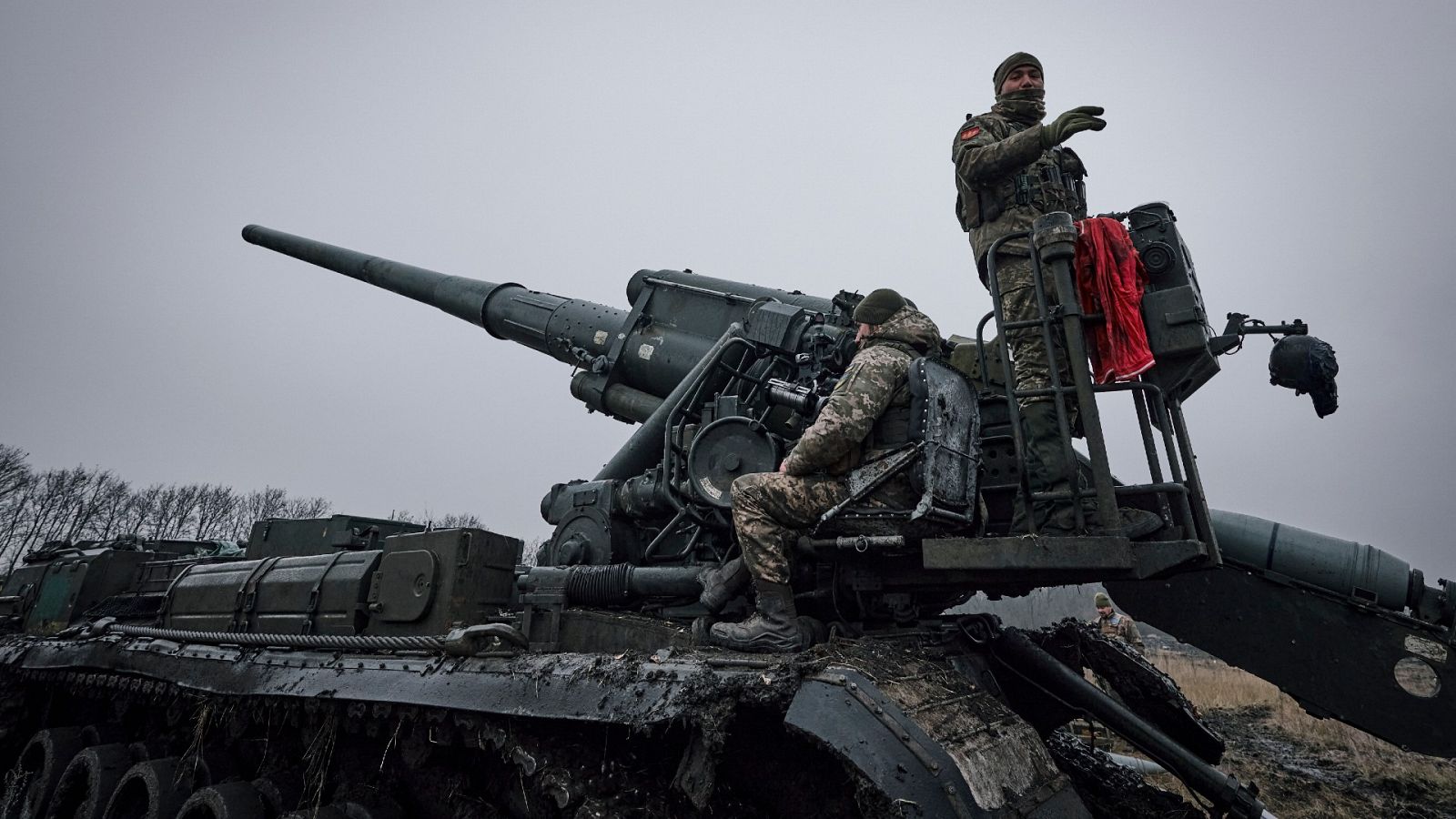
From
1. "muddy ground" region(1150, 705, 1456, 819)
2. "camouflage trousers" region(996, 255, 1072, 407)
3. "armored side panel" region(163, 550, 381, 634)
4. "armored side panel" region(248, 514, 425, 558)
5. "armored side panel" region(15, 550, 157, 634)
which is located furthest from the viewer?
"armored side panel" region(15, 550, 157, 634)

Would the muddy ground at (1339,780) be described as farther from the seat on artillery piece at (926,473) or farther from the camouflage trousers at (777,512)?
the camouflage trousers at (777,512)

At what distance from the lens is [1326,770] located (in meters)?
7.62

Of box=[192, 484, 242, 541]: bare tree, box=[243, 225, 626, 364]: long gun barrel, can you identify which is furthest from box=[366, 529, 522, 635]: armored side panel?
box=[192, 484, 242, 541]: bare tree

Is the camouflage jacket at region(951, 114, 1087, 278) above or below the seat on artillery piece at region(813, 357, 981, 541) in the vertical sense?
above

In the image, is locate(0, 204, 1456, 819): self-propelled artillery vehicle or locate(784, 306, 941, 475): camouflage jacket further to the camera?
locate(784, 306, 941, 475): camouflage jacket

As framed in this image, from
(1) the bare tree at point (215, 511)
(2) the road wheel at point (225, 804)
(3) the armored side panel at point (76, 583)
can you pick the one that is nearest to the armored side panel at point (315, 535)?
(3) the armored side panel at point (76, 583)

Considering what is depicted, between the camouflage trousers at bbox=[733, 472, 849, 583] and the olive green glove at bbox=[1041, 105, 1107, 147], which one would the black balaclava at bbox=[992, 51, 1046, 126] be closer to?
the olive green glove at bbox=[1041, 105, 1107, 147]

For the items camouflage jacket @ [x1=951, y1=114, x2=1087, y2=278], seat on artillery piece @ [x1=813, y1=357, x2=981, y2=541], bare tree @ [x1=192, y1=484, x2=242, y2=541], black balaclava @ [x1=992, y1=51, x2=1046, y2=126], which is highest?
black balaclava @ [x1=992, y1=51, x2=1046, y2=126]

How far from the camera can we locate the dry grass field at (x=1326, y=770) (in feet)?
19.9

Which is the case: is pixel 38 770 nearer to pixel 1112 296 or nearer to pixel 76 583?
pixel 76 583

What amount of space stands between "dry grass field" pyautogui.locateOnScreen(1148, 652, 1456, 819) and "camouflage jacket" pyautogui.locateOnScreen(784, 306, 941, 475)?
4936 mm

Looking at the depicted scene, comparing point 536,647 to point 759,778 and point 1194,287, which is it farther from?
point 1194,287

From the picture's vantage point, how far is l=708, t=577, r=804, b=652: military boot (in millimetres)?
3520

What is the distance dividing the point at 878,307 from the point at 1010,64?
186 centimetres
